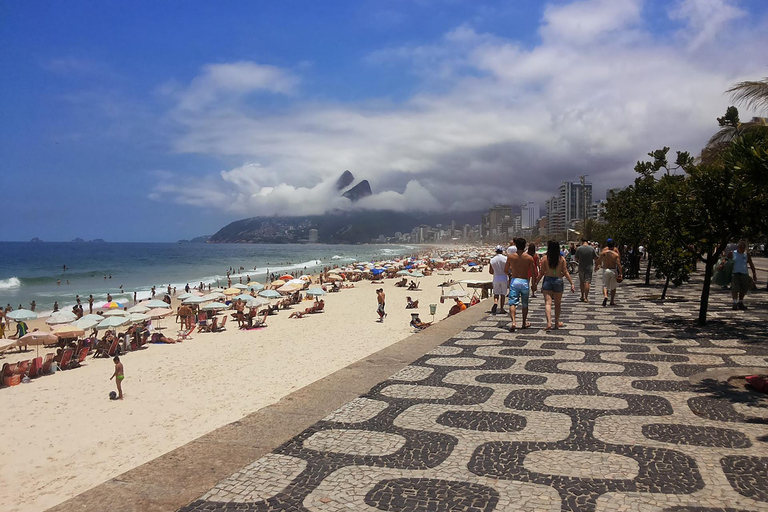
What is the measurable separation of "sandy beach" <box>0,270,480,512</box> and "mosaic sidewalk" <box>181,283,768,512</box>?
11.9 ft

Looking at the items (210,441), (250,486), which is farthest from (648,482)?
(210,441)

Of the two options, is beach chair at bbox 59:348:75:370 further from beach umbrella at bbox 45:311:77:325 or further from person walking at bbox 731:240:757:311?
person walking at bbox 731:240:757:311

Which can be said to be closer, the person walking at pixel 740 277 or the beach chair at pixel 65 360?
the person walking at pixel 740 277

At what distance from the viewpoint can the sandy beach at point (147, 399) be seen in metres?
5.99

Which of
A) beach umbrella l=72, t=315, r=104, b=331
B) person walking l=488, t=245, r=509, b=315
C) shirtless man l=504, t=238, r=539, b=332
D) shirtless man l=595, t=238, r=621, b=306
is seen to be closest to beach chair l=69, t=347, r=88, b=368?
beach umbrella l=72, t=315, r=104, b=331

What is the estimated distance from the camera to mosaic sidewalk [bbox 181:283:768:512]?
262 centimetres

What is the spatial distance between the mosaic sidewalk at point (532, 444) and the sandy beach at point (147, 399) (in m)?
3.63

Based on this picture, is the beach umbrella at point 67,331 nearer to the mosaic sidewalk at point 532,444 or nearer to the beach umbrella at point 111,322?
the beach umbrella at point 111,322

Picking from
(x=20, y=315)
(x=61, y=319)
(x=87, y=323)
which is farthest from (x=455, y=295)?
(x=20, y=315)

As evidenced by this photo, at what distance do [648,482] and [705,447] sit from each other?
0.78 metres

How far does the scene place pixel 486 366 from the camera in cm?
571

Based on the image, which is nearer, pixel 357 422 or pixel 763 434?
pixel 763 434

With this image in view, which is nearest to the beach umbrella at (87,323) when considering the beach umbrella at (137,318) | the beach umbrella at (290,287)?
the beach umbrella at (137,318)

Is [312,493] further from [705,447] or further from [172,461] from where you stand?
[705,447]
